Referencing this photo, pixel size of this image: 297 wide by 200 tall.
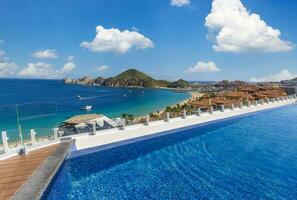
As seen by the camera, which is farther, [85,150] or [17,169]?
[85,150]

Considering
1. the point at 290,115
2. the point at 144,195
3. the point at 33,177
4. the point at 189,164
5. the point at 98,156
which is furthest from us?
the point at 290,115

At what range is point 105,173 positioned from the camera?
1048cm

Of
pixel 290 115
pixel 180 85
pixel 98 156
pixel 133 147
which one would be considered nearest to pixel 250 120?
pixel 290 115

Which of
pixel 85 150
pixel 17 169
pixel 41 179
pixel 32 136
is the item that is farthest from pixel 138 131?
pixel 41 179

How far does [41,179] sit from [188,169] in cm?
547

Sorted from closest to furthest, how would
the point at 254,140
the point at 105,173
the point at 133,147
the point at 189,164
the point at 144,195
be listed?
the point at 144,195 → the point at 105,173 → the point at 189,164 → the point at 133,147 → the point at 254,140

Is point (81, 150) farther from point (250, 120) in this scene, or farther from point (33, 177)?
point (250, 120)

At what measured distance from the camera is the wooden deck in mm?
7305

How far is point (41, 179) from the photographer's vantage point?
7.81 meters

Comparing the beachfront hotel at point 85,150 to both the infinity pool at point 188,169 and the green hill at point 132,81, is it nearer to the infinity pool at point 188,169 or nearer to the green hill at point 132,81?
the infinity pool at point 188,169

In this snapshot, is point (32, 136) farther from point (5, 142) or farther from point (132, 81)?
point (132, 81)

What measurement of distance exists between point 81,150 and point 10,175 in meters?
4.84

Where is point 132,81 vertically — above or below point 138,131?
above

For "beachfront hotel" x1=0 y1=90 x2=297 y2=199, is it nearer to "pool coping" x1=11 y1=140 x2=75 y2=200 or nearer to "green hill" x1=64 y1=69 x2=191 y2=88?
"pool coping" x1=11 y1=140 x2=75 y2=200
